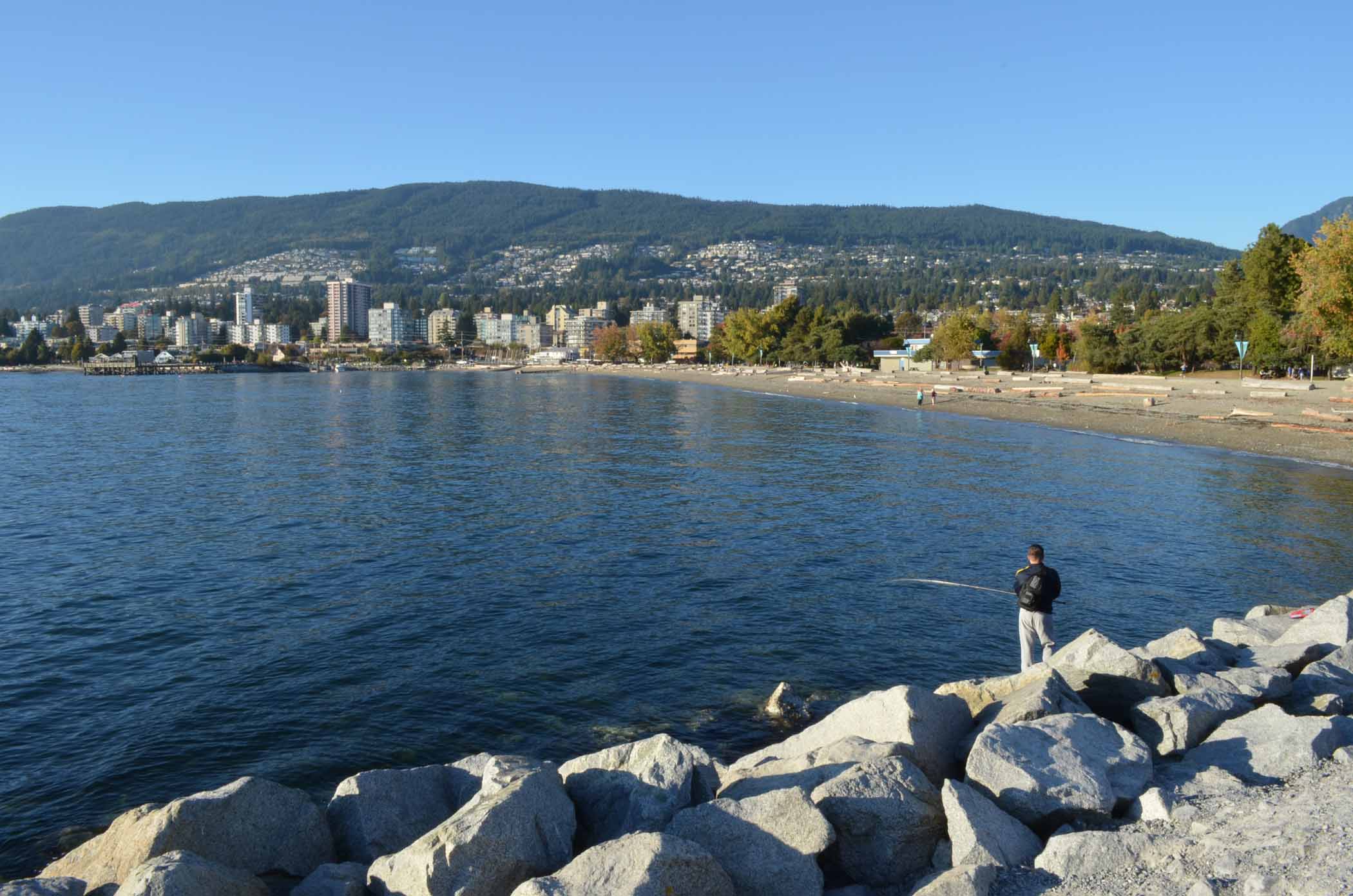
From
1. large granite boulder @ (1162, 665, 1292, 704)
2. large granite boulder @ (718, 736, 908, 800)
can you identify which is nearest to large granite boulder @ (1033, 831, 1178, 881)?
large granite boulder @ (718, 736, 908, 800)

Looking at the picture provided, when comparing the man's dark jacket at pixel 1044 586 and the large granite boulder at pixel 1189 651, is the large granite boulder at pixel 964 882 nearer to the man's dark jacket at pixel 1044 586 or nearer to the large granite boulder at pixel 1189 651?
the large granite boulder at pixel 1189 651

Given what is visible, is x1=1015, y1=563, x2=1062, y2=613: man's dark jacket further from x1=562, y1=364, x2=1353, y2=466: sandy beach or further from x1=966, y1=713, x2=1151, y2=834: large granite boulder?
x1=562, y1=364, x2=1353, y2=466: sandy beach

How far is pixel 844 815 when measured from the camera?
22.7 feet

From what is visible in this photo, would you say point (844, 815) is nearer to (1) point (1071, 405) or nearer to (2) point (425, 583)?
(2) point (425, 583)

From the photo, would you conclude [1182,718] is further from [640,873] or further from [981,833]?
[640,873]

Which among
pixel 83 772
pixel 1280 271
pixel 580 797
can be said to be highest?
pixel 1280 271

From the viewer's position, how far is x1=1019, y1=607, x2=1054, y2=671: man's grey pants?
39.0 ft

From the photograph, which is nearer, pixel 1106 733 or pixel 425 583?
pixel 1106 733

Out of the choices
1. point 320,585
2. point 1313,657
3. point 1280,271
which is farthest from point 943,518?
point 1280,271

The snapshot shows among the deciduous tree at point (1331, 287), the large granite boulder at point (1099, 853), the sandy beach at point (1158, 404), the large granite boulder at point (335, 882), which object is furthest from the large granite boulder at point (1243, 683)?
the deciduous tree at point (1331, 287)

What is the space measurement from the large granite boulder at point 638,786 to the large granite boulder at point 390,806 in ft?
3.70

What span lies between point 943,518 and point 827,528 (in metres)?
3.62

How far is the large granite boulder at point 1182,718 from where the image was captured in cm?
868

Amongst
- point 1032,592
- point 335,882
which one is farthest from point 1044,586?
point 335,882
